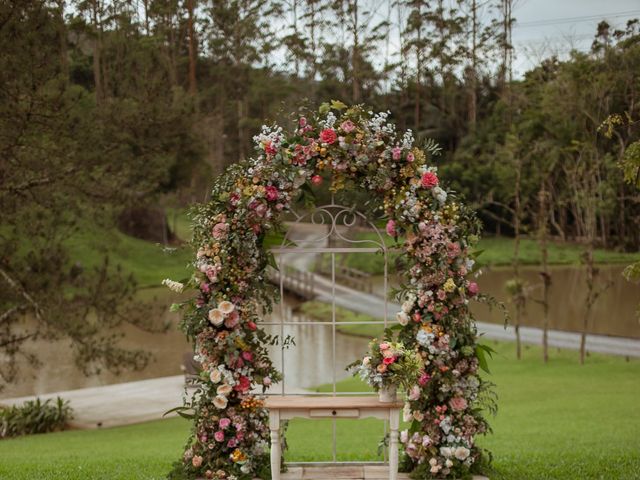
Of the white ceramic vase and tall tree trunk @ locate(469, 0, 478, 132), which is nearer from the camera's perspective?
the white ceramic vase

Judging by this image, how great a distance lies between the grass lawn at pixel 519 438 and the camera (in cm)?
725

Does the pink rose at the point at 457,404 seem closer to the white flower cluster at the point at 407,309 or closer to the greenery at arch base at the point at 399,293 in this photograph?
the greenery at arch base at the point at 399,293

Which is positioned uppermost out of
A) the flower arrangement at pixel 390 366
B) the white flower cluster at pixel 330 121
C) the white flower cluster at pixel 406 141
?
the white flower cluster at pixel 330 121

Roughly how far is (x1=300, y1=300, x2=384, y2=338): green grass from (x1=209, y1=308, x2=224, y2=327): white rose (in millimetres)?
13668

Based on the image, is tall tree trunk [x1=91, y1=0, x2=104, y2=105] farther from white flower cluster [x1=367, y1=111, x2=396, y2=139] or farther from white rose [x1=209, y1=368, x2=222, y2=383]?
white rose [x1=209, y1=368, x2=222, y2=383]

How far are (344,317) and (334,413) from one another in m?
16.7

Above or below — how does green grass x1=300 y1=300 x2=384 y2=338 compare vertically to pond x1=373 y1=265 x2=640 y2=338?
below

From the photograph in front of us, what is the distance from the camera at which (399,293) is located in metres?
6.65

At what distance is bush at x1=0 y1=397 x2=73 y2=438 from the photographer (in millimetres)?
12180

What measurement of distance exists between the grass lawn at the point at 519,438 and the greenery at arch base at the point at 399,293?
682 mm

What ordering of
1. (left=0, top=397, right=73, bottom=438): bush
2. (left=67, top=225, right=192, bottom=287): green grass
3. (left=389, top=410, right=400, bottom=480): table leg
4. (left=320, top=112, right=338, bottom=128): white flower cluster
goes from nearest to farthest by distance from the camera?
(left=389, top=410, right=400, bottom=480): table leg, (left=320, top=112, right=338, bottom=128): white flower cluster, (left=0, top=397, right=73, bottom=438): bush, (left=67, top=225, right=192, bottom=287): green grass

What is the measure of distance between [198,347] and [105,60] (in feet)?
73.6

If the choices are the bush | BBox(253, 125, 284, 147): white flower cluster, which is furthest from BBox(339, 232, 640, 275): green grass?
BBox(253, 125, 284, 147): white flower cluster

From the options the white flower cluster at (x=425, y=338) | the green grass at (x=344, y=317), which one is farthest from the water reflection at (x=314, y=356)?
the white flower cluster at (x=425, y=338)
